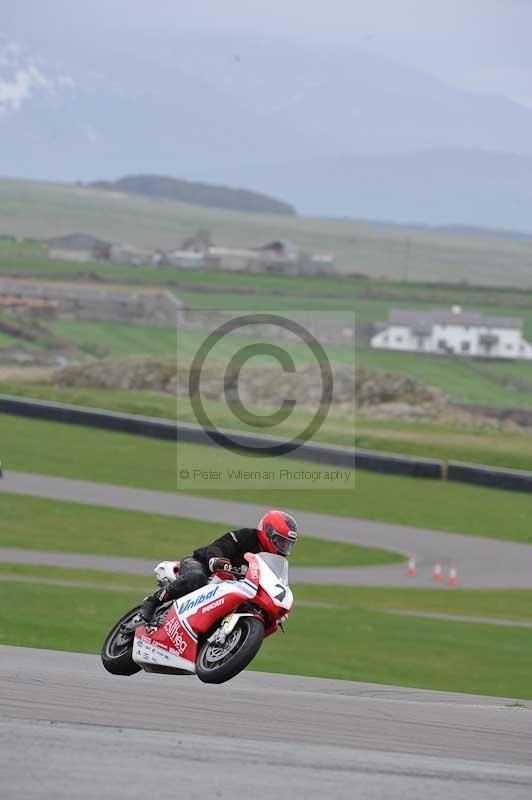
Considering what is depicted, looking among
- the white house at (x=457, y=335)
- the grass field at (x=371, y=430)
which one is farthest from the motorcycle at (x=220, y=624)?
the white house at (x=457, y=335)

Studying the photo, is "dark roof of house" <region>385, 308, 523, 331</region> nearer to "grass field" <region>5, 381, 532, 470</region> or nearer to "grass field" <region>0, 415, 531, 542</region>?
"grass field" <region>5, 381, 532, 470</region>

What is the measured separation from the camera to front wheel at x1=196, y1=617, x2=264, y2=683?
1125 centimetres

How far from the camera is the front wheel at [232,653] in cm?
1125

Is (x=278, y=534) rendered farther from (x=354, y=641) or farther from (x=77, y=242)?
(x=77, y=242)

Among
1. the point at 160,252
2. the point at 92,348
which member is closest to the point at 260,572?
the point at 92,348

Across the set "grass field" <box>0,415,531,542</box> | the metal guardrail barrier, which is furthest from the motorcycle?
the metal guardrail barrier

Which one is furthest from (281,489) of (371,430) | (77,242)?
(77,242)

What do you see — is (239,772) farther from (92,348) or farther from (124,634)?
(92,348)

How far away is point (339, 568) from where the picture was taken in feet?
96.0

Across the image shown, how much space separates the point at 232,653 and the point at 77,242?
164 metres

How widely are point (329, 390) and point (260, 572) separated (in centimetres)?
5552

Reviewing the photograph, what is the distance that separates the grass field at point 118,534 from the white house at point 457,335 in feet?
267

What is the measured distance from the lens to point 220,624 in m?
11.7

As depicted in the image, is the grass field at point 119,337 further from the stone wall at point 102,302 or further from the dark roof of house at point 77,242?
the dark roof of house at point 77,242
